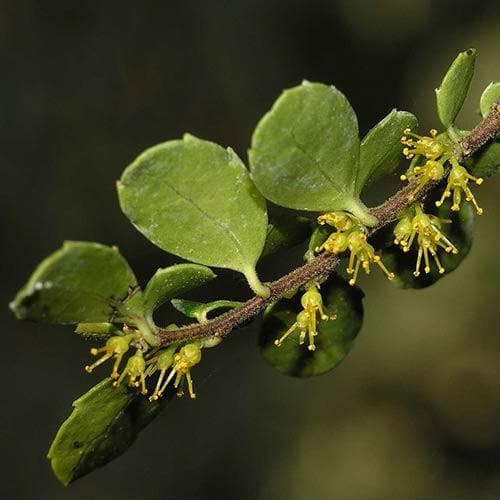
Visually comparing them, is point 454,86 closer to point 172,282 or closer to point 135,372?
point 172,282

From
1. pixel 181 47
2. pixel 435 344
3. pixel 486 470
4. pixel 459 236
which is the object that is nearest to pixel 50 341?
pixel 181 47

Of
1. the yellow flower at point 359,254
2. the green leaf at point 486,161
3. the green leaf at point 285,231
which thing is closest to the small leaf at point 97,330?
the green leaf at point 285,231

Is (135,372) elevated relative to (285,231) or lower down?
lower down

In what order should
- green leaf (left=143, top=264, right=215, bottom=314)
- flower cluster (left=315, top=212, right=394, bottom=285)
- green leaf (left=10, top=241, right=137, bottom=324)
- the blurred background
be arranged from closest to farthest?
green leaf (left=10, top=241, right=137, bottom=324) < green leaf (left=143, top=264, right=215, bottom=314) < flower cluster (left=315, top=212, right=394, bottom=285) < the blurred background

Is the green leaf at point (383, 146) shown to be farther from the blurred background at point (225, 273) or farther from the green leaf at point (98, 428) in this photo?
the blurred background at point (225, 273)

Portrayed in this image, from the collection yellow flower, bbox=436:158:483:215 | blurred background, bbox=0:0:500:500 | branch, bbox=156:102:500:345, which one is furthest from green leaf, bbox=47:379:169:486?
blurred background, bbox=0:0:500:500

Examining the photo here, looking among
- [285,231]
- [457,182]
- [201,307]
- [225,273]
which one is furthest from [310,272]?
[225,273]

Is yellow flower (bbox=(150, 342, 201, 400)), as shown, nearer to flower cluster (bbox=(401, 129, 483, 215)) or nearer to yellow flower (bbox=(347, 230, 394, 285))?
yellow flower (bbox=(347, 230, 394, 285))
